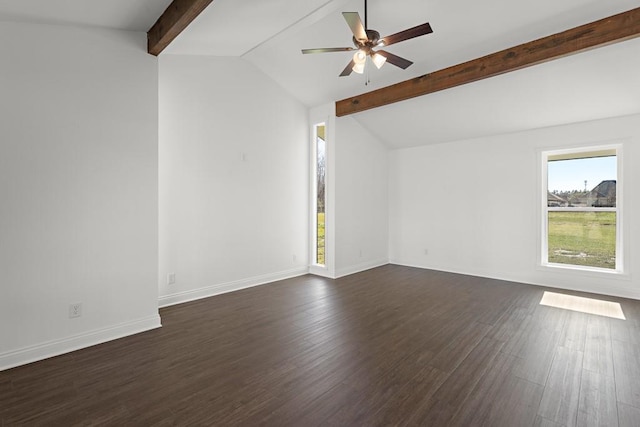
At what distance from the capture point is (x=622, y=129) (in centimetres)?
430

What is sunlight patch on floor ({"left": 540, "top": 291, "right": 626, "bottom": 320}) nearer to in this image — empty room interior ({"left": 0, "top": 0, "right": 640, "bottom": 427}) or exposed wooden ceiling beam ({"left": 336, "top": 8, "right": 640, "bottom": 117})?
empty room interior ({"left": 0, "top": 0, "right": 640, "bottom": 427})

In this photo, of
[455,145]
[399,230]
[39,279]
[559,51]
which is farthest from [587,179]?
[39,279]

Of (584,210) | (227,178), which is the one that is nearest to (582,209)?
(584,210)

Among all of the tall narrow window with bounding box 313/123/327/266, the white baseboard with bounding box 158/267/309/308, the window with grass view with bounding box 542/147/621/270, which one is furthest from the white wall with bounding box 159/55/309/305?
the window with grass view with bounding box 542/147/621/270

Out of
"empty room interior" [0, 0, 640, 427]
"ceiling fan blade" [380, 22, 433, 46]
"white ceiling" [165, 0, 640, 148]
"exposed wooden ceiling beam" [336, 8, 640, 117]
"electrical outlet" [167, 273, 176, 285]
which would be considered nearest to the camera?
"empty room interior" [0, 0, 640, 427]

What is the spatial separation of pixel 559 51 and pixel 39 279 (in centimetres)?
543

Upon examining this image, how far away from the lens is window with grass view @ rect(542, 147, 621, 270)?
178 inches

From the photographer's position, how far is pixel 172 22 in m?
2.70

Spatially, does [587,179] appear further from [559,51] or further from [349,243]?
[349,243]

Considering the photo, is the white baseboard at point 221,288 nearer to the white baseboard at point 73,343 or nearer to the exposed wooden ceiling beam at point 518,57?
the white baseboard at point 73,343

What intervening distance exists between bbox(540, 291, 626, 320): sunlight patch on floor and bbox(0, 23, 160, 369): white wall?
4.92 meters

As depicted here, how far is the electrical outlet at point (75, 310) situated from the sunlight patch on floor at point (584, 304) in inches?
207

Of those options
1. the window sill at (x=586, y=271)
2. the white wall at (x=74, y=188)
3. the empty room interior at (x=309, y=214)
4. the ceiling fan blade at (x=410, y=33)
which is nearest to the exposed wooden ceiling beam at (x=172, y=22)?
the empty room interior at (x=309, y=214)

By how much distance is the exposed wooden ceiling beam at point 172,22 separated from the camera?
8.00ft
